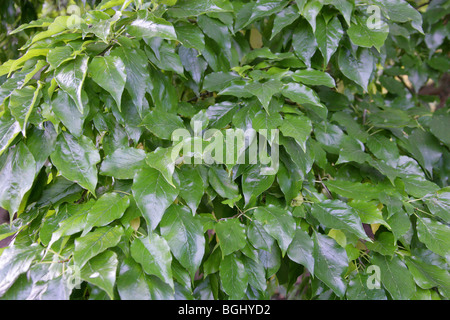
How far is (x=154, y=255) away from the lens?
21.4 inches

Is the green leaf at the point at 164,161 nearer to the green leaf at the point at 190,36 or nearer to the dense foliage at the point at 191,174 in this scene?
the dense foliage at the point at 191,174

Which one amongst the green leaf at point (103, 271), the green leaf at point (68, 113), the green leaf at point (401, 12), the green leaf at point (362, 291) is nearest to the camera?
the green leaf at point (103, 271)

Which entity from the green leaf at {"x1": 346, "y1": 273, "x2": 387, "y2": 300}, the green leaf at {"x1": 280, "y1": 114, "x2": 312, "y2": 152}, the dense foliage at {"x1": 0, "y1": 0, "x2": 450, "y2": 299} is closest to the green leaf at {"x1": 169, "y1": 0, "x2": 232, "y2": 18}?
the dense foliage at {"x1": 0, "y1": 0, "x2": 450, "y2": 299}

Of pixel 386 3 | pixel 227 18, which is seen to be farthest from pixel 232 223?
pixel 386 3

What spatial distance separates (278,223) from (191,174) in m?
0.17

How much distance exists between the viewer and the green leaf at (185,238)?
576mm

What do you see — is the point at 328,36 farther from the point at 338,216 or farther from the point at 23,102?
the point at 23,102

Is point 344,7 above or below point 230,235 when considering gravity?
above

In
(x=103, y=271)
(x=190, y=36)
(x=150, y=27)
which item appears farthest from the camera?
(x=190, y=36)

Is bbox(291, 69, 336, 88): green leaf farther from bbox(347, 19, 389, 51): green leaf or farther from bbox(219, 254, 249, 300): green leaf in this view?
bbox(219, 254, 249, 300): green leaf

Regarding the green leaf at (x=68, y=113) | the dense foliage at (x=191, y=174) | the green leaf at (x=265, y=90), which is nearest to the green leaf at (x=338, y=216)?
the dense foliage at (x=191, y=174)

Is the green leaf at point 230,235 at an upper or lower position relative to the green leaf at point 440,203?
upper

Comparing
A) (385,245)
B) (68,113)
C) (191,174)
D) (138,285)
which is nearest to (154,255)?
(138,285)
